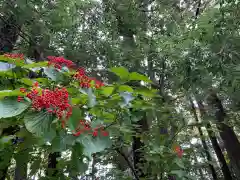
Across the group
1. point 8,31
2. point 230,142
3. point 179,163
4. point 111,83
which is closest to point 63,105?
point 179,163

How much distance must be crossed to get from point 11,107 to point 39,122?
0.42ft

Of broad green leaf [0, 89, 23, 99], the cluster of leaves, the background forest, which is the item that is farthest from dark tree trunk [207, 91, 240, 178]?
broad green leaf [0, 89, 23, 99]

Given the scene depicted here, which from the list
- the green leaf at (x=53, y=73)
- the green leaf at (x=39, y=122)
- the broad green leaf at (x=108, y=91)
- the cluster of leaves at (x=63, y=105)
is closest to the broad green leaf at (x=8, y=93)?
the cluster of leaves at (x=63, y=105)

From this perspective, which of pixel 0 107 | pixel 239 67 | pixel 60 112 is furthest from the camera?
pixel 239 67

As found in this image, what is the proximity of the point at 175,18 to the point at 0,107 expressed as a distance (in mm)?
4525

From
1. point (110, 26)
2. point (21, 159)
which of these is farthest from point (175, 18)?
point (21, 159)

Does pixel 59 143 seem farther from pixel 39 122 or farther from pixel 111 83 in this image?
pixel 111 83

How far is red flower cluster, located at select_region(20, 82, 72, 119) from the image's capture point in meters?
1.05

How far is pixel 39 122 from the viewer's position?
1051 millimetres

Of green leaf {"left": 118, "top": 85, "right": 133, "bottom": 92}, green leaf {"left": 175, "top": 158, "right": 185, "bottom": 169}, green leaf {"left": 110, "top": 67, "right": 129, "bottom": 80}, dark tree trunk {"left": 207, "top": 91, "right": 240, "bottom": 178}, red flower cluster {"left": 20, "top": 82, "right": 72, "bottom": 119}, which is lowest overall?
red flower cluster {"left": 20, "top": 82, "right": 72, "bottom": 119}

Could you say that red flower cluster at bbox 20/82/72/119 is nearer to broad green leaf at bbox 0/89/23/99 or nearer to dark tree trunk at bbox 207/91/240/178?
broad green leaf at bbox 0/89/23/99

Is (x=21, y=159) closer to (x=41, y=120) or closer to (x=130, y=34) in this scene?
(x=41, y=120)

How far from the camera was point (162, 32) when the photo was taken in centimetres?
495

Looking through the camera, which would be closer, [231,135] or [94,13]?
[94,13]
